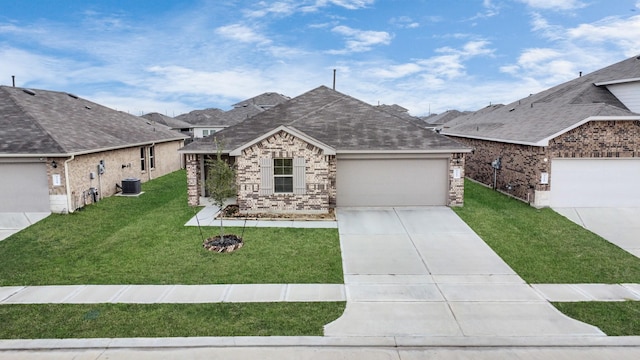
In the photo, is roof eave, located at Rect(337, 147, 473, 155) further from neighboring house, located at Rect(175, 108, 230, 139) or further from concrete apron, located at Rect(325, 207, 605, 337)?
neighboring house, located at Rect(175, 108, 230, 139)

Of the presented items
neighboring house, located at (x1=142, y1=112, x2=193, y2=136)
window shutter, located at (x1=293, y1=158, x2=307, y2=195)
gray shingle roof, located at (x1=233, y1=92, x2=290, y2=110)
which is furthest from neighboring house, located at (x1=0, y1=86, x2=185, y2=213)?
gray shingle roof, located at (x1=233, y1=92, x2=290, y2=110)

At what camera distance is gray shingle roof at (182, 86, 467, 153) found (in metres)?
16.1

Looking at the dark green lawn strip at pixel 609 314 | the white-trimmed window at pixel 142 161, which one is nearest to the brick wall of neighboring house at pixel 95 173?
the white-trimmed window at pixel 142 161

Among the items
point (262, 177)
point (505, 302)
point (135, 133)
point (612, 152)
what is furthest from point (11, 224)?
point (612, 152)

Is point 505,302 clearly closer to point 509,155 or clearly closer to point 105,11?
point 509,155

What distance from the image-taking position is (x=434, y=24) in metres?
23.6

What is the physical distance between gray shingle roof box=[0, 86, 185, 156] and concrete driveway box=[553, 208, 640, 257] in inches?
725

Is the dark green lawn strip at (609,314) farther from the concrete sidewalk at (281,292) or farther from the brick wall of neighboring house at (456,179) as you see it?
the brick wall of neighboring house at (456,179)

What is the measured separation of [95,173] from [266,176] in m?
7.94

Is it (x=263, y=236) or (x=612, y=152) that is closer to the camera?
(x=263, y=236)

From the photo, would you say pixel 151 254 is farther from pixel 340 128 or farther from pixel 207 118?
pixel 207 118

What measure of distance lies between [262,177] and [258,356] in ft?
29.6

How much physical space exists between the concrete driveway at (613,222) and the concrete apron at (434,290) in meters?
4.14

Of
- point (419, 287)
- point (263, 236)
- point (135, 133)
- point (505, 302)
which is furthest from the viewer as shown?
point (135, 133)
